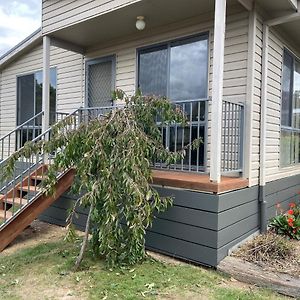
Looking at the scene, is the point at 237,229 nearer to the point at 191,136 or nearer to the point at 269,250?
the point at 269,250

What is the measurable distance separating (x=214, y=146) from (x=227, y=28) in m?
1.98

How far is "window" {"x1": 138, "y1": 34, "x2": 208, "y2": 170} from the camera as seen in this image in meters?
4.96

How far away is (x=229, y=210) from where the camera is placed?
12.7ft

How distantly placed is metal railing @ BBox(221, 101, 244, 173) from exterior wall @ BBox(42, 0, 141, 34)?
1.96 m

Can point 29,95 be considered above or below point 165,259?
above

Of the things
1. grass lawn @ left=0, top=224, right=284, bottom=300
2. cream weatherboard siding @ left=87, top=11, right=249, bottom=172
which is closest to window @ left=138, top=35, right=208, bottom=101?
cream weatherboard siding @ left=87, top=11, right=249, bottom=172

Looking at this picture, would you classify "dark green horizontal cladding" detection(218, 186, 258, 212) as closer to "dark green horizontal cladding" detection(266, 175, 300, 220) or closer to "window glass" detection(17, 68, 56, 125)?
"dark green horizontal cladding" detection(266, 175, 300, 220)

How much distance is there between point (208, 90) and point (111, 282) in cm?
298

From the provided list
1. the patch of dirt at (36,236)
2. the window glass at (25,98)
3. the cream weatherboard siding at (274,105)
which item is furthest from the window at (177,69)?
the window glass at (25,98)

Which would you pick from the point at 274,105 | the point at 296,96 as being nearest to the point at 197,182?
the point at 274,105

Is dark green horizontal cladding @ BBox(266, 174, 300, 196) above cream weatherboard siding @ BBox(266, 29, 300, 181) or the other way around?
the other way around

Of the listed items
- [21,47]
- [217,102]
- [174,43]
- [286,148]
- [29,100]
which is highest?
[21,47]

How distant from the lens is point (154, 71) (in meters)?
5.61

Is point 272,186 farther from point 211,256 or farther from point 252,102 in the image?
point 211,256
